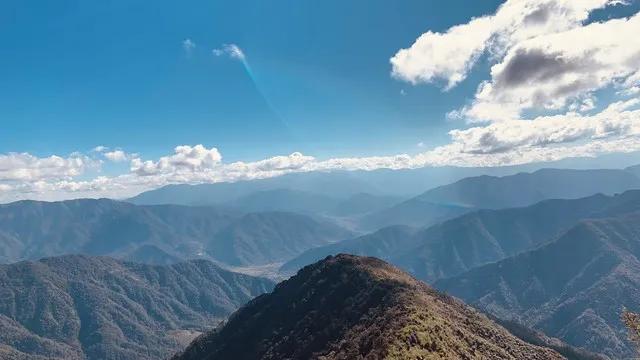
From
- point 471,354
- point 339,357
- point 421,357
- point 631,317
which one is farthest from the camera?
point 339,357

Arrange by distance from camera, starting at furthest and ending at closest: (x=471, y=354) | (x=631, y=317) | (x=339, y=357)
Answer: (x=339, y=357)
(x=471, y=354)
(x=631, y=317)

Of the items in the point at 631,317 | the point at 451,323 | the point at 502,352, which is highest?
the point at 631,317

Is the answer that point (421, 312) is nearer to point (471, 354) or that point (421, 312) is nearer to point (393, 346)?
point (471, 354)

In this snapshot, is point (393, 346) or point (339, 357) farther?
point (339, 357)

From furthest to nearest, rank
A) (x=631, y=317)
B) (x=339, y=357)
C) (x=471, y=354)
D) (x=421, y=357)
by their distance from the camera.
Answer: (x=339, y=357) → (x=471, y=354) → (x=421, y=357) → (x=631, y=317)

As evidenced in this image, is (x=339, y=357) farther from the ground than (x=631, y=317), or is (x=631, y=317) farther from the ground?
(x=631, y=317)

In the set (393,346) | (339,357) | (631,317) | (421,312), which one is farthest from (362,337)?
(631,317)

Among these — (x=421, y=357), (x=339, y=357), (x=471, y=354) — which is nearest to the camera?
(x=421, y=357)

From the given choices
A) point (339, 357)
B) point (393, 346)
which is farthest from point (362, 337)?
point (393, 346)

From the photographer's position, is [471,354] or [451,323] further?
[451,323]

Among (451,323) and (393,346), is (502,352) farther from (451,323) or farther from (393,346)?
(393,346)
